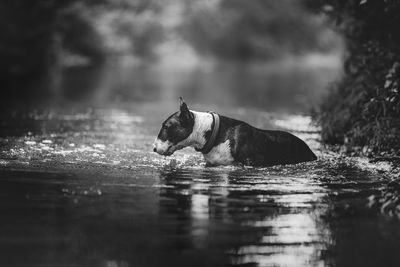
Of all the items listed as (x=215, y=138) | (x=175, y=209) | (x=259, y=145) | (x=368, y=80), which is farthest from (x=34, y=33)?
(x=175, y=209)

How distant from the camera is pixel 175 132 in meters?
11.3

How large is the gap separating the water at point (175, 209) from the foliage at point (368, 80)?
771mm

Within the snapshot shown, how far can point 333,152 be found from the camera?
1380cm

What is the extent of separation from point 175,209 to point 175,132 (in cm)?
290

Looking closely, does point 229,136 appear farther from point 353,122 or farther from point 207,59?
point 207,59

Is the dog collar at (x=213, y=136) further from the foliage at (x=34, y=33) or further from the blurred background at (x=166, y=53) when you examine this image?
the foliage at (x=34, y=33)

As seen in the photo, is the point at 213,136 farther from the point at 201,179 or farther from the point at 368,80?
the point at 368,80

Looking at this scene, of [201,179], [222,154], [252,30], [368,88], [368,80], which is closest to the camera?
[201,179]

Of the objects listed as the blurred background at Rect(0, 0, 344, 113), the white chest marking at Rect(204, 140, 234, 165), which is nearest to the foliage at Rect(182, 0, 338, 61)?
the blurred background at Rect(0, 0, 344, 113)

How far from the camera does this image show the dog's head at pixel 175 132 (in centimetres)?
1112

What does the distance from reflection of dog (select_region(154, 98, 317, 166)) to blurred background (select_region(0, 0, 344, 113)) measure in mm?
8732

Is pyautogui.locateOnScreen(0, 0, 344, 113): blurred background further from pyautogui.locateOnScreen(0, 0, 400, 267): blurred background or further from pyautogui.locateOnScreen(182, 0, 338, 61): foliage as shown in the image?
pyautogui.locateOnScreen(0, 0, 400, 267): blurred background

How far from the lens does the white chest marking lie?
36.8 feet

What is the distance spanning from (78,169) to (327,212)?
12.8 feet
